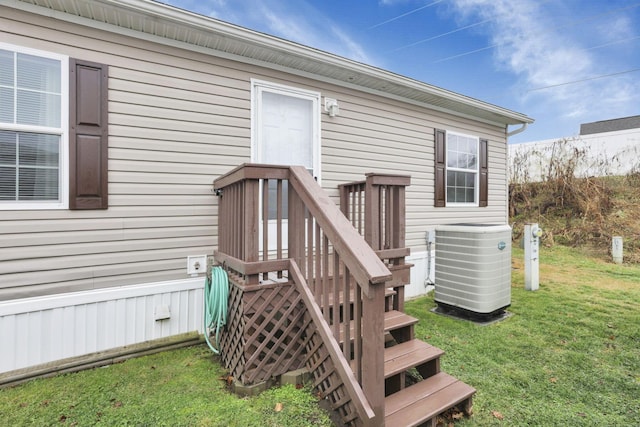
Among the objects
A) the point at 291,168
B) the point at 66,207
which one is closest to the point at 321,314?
the point at 291,168

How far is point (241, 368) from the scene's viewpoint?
221cm

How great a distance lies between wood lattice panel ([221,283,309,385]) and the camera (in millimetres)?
2176

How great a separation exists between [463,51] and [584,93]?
7846mm

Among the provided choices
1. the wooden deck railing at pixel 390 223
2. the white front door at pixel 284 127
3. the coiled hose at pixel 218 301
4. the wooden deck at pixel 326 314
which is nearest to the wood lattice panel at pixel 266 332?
the wooden deck at pixel 326 314

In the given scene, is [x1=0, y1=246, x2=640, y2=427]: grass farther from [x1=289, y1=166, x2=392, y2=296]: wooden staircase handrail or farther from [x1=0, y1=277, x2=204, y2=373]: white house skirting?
[x1=289, y1=166, x2=392, y2=296]: wooden staircase handrail

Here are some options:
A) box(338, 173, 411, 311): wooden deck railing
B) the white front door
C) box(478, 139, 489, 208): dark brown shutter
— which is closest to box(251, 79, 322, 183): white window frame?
the white front door

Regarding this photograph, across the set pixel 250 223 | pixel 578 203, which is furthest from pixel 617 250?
pixel 250 223

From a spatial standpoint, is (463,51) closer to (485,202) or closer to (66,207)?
(485,202)

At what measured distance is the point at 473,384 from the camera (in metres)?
2.38

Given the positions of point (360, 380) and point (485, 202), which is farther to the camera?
point (485, 202)

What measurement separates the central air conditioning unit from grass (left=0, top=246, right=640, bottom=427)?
0.83 feet

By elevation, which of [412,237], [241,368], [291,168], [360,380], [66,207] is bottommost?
[241,368]

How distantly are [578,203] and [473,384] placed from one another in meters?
9.19

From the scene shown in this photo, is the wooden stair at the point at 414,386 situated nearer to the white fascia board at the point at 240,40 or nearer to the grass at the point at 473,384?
the grass at the point at 473,384
